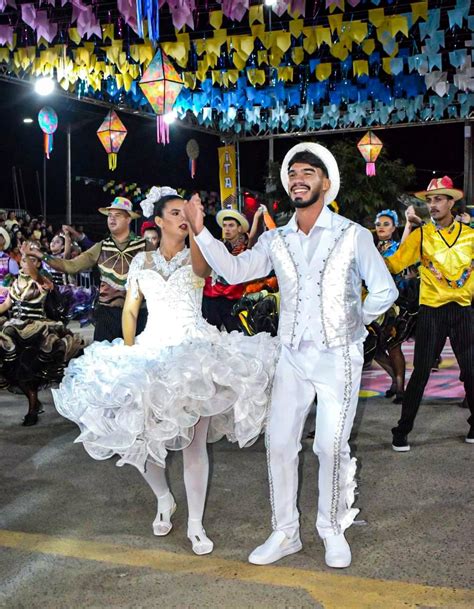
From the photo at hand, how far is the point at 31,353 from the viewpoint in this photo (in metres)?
6.84

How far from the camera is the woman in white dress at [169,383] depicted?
3717mm

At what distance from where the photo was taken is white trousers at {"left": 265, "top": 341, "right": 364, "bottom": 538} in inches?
149

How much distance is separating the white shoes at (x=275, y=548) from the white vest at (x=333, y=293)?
39.7 inches

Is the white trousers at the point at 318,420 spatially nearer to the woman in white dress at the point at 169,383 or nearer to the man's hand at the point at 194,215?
the woman in white dress at the point at 169,383

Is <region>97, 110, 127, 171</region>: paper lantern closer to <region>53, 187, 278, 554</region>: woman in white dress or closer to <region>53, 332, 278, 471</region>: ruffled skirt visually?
<region>53, 187, 278, 554</region>: woman in white dress

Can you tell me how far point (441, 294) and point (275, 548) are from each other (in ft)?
9.17

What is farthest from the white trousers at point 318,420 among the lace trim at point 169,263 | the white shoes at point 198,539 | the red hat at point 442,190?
the red hat at point 442,190

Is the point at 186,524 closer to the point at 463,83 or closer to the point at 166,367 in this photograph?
the point at 166,367

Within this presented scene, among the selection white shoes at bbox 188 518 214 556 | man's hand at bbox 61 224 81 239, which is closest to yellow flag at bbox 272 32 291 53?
man's hand at bbox 61 224 81 239

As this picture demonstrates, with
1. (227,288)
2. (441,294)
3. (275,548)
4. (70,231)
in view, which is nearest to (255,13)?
(227,288)

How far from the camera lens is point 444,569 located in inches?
145

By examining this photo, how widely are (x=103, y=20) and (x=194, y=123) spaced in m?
8.25

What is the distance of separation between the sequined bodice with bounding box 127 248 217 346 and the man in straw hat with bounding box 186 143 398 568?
598 mm

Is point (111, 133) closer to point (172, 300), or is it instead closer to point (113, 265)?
point (113, 265)
